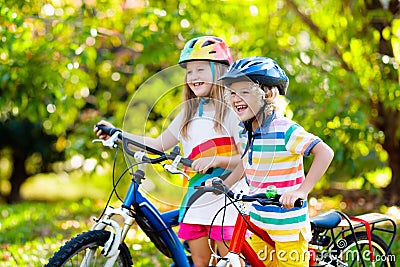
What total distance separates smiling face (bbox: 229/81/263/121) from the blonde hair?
0.23 m

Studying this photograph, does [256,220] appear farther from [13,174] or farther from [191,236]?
[13,174]

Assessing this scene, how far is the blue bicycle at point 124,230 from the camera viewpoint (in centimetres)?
320

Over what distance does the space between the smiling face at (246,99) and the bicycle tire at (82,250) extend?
0.83 metres

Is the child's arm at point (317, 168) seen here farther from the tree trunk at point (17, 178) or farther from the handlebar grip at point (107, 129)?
the tree trunk at point (17, 178)

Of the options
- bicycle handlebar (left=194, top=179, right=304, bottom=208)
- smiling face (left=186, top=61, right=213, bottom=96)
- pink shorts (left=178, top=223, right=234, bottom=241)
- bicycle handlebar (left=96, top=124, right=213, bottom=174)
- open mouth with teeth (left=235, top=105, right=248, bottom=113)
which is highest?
smiling face (left=186, top=61, right=213, bottom=96)

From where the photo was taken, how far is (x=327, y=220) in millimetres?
3592

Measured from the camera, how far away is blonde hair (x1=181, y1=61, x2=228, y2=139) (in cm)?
354

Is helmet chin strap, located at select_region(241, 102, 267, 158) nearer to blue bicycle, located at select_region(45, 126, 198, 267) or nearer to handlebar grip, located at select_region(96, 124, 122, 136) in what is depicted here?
blue bicycle, located at select_region(45, 126, 198, 267)

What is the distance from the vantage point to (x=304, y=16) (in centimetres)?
737

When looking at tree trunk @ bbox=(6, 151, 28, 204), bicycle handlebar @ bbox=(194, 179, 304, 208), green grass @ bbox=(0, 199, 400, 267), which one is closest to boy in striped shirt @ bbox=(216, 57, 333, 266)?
bicycle handlebar @ bbox=(194, 179, 304, 208)

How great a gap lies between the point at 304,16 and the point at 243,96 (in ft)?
14.4

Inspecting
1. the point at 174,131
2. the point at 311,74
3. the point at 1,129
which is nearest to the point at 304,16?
the point at 311,74

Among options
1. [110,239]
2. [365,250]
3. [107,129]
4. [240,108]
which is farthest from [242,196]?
[365,250]

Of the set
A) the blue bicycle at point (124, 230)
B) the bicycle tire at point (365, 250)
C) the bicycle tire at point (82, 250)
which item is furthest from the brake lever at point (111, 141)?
the bicycle tire at point (365, 250)
